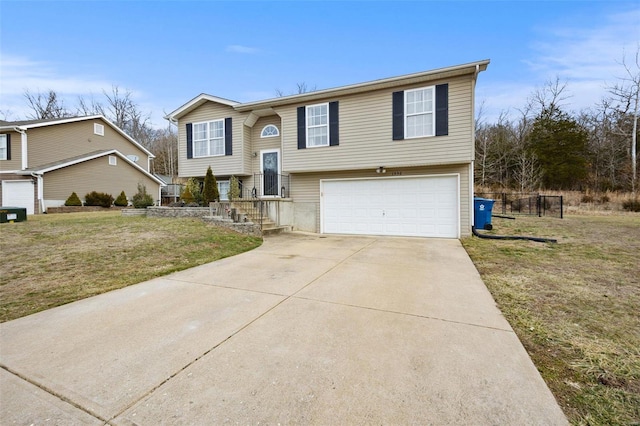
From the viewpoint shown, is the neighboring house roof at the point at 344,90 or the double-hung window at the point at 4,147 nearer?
the neighboring house roof at the point at 344,90

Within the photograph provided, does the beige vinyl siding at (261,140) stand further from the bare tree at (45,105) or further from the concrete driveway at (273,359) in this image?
the bare tree at (45,105)

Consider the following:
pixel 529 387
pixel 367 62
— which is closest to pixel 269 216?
pixel 529 387

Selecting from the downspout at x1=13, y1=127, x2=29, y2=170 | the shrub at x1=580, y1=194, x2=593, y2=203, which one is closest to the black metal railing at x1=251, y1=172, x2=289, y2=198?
the downspout at x1=13, y1=127, x2=29, y2=170

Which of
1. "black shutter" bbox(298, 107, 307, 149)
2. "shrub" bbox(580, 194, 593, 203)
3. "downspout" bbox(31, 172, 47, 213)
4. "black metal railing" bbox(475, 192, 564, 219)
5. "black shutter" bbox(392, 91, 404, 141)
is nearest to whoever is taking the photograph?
"black shutter" bbox(392, 91, 404, 141)

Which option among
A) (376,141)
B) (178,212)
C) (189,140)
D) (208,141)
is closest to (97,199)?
(189,140)

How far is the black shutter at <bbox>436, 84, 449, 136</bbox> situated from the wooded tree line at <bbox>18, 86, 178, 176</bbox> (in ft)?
101

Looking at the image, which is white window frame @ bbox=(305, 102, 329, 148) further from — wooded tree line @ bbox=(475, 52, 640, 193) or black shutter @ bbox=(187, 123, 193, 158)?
wooded tree line @ bbox=(475, 52, 640, 193)

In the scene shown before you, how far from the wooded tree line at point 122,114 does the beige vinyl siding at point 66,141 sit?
28.6ft

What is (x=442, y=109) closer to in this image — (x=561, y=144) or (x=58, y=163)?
(x=58, y=163)

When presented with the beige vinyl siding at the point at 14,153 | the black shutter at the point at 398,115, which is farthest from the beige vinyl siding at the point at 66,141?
the black shutter at the point at 398,115

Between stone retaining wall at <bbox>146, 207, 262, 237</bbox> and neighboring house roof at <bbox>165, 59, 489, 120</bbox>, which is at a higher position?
neighboring house roof at <bbox>165, 59, 489, 120</bbox>

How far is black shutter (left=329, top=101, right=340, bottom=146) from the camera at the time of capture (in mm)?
10305

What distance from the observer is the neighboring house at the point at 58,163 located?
1623cm

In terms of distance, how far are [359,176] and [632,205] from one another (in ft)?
60.4
